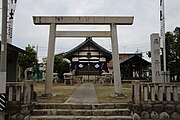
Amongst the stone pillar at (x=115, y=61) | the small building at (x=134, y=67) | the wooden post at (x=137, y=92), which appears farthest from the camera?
the small building at (x=134, y=67)

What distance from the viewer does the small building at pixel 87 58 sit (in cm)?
2698

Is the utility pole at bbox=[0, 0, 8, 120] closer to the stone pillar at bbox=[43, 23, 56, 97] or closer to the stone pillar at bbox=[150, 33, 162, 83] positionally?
the stone pillar at bbox=[43, 23, 56, 97]

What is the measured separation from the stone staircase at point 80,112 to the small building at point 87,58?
1910cm

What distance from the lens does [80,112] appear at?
7.58 meters

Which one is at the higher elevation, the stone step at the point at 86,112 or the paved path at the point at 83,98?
the paved path at the point at 83,98

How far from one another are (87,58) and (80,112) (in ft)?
65.5

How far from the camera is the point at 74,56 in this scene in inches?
1084

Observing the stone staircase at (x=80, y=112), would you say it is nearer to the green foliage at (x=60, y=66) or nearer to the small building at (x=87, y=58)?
the green foliage at (x=60, y=66)

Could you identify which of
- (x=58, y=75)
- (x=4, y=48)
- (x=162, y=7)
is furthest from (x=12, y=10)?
(x=58, y=75)

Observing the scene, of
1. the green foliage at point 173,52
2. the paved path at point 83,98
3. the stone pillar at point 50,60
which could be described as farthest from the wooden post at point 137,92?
the green foliage at point 173,52

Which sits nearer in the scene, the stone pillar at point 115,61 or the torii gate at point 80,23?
the stone pillar at point 115,61

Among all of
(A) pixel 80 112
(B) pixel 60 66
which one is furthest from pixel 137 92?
(B) pixel 60 66

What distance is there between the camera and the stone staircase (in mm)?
7238

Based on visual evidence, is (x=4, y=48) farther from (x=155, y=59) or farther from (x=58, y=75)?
(x=58, y=75)
